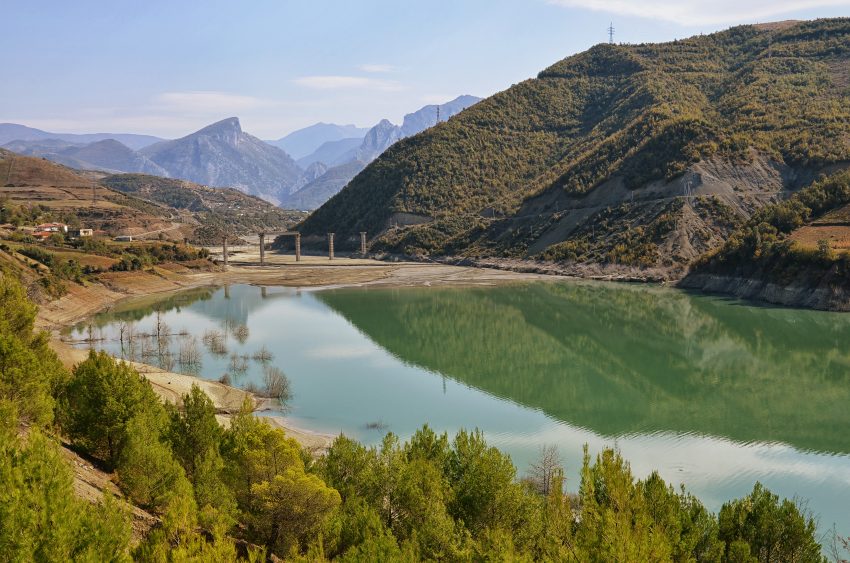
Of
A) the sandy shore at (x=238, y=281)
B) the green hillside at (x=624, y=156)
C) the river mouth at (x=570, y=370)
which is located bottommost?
the river mouth at (x=570, y=370)

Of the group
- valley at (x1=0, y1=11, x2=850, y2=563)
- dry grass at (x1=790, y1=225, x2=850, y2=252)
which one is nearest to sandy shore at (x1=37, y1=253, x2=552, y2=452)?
valley at (x1=0, y1=11, x2=850, y2=563)

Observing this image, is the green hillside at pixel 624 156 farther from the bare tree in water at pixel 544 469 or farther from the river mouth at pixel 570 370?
the bare tree in water at pixel 544 469

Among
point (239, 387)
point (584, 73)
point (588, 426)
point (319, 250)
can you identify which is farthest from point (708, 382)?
point (584, 73)

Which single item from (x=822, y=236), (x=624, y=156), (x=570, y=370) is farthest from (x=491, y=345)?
(x=624, y=156)

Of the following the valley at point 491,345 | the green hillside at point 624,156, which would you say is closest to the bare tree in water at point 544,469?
the valley at point 491,345

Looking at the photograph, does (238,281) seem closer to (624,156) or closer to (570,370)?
(624,156)

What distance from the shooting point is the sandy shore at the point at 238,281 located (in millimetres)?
34375

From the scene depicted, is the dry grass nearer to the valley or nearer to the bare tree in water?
the valley

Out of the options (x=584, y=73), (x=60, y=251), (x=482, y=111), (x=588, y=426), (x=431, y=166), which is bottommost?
(x=588, y=426)

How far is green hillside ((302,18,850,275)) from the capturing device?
303 feet

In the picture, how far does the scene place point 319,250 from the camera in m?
154

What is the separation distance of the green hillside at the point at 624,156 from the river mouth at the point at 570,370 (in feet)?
73.5

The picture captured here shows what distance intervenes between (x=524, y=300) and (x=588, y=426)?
45.6 m

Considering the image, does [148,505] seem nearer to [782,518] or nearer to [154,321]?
[782,518]
